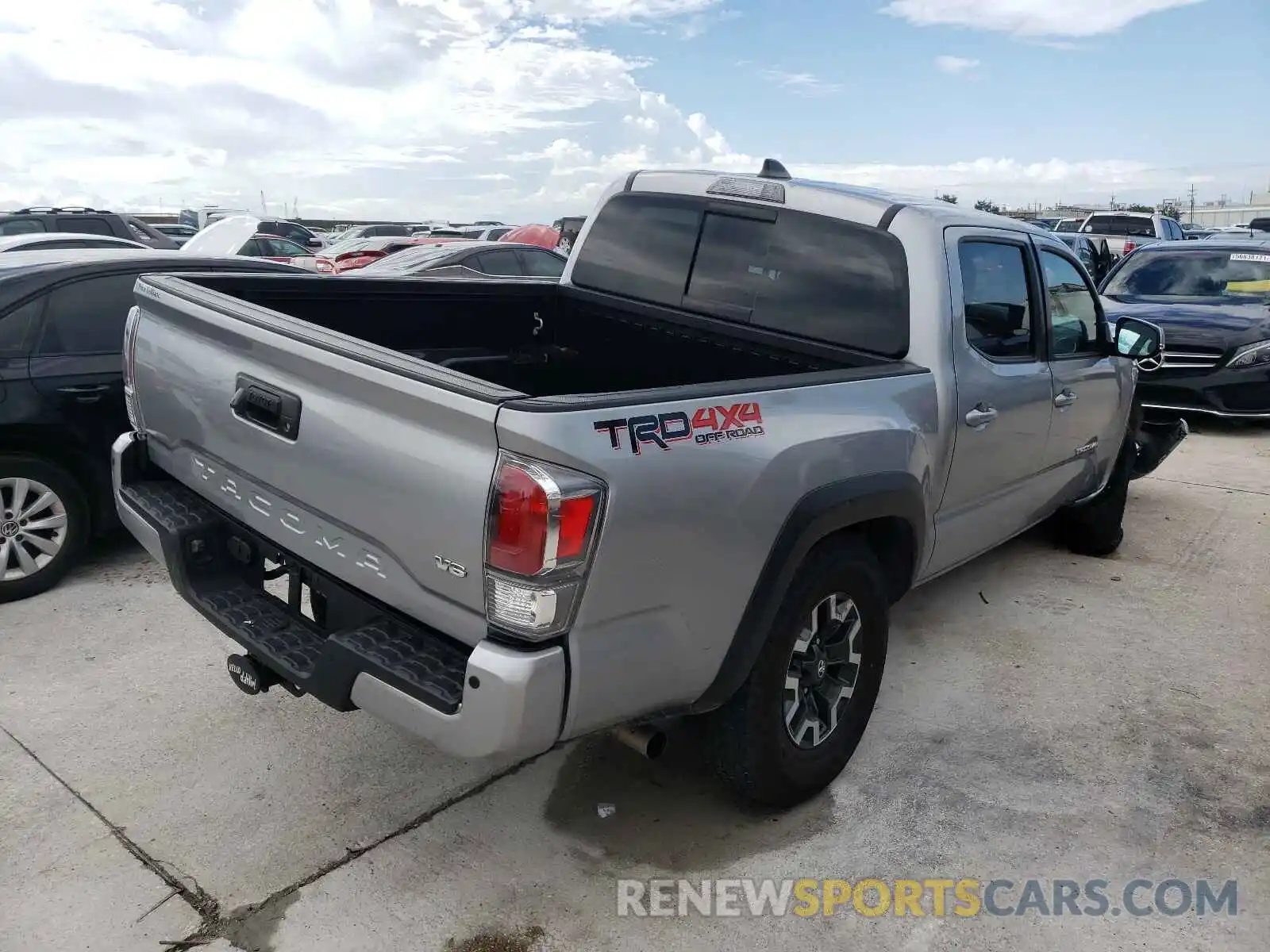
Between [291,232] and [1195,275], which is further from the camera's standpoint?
[291,232]

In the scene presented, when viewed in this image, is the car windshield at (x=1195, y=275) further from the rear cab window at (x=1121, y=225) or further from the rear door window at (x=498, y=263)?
the rear cab window at (x=1121, y=225)

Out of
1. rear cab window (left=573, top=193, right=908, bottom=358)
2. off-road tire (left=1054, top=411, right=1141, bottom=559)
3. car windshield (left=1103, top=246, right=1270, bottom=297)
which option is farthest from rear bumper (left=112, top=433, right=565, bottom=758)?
car windshield (left=1103, top=246, right=1270, bottom=297)

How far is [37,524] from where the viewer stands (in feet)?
15.5

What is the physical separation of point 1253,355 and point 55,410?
9.22 metres

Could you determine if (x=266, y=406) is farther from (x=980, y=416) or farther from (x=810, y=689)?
(x=980, y=416)

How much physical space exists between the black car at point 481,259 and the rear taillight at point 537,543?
366 inches

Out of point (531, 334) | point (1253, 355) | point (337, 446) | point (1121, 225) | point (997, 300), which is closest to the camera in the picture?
point (337, 446)

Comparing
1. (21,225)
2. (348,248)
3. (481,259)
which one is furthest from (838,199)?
(21,225)

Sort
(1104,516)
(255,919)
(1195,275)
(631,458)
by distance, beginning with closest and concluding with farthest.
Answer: (631,458), (255,919), (1104,516), (1195,275)

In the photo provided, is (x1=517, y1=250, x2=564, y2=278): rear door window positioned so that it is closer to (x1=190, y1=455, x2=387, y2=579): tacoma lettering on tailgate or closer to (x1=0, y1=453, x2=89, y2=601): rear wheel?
(x1=0, y1=453, x2=89, y2=601): rear wheel

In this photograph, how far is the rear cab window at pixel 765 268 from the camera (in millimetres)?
3625

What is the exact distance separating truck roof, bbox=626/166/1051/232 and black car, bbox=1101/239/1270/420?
4700 millimetres

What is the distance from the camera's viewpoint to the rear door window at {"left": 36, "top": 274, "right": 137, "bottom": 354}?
4840mm

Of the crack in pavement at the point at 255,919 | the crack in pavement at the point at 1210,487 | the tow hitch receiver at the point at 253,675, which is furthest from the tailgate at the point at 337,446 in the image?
the crack in pavement at the point at 1210,487
